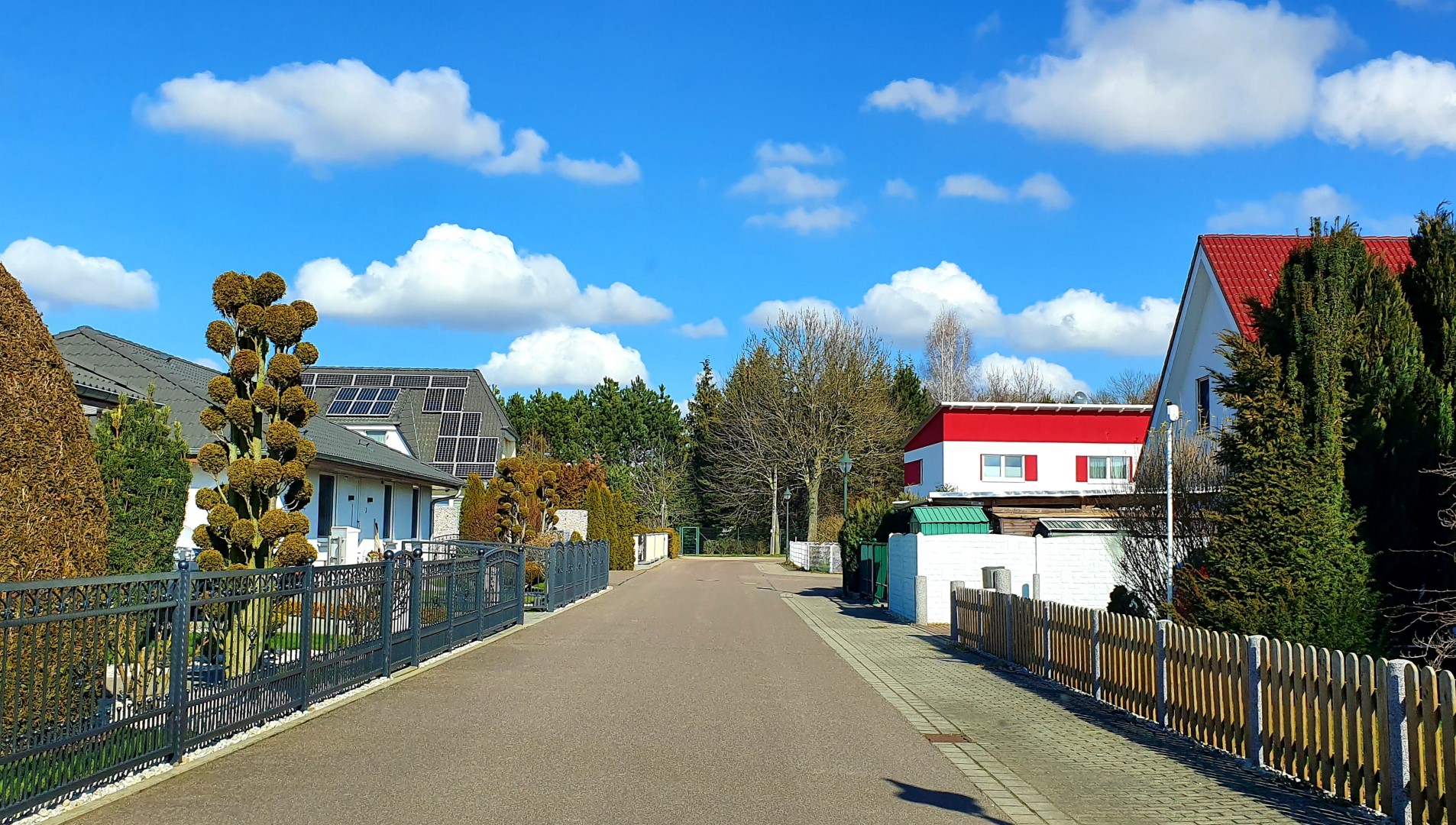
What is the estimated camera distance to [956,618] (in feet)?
63.0

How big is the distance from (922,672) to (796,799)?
8029mm

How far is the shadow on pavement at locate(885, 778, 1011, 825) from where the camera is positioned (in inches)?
294

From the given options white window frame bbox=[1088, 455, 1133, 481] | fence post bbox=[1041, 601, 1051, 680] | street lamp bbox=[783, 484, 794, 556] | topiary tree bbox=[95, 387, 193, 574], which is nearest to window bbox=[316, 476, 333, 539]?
topiary tree bbox=[95, 387, 193, 574]

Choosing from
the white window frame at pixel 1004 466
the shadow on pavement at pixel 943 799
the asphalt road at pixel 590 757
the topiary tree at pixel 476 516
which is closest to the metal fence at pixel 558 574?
the topiary tree at pixel 476 516

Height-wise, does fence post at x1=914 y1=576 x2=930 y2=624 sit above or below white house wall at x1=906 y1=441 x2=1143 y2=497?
below

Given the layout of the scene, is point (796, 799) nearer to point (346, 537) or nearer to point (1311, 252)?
point (1311, 252)

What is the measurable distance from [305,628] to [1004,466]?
134 feet

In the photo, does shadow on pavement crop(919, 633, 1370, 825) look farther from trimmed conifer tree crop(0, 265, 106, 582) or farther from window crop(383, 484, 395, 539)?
window crop(383, 484, 395, 539)

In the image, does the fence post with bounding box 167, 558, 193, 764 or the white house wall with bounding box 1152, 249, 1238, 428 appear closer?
the fence post with bounding box 167, 558, 193, 764

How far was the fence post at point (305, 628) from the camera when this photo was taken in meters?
10.8

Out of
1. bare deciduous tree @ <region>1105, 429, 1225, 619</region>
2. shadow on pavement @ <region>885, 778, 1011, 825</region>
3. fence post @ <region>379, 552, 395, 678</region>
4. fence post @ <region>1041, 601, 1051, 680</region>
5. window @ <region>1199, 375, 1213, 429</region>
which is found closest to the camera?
shadow on pavement @ <region>885, 778, 1011, 825</region>

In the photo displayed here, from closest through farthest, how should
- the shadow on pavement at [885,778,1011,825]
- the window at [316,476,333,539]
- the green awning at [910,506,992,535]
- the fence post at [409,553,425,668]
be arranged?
the shadow on pavement at [885,778,1011,825] < the fence post at [409,553,425,668] < the green awning at [910,506,992,535] < the window at [316,476,333,539]

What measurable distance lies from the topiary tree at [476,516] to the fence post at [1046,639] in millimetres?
20926

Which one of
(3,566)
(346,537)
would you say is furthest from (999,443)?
(3,566)
